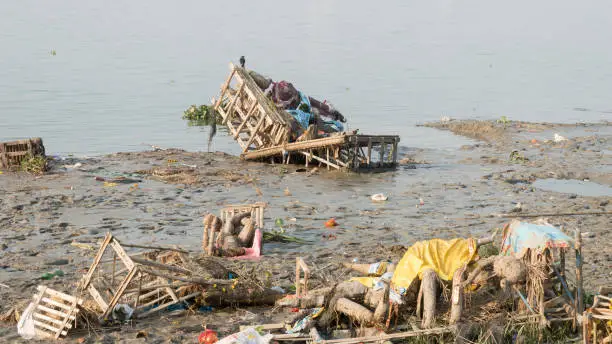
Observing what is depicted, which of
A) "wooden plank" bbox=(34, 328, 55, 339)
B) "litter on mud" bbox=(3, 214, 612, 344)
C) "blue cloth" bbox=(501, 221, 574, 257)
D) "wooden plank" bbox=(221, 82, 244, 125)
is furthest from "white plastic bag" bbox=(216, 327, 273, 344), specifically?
"wooden plank" bbox=(221, 82, 244, 125)

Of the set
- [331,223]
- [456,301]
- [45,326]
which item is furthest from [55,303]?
[331,223]

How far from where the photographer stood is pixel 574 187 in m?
16.0

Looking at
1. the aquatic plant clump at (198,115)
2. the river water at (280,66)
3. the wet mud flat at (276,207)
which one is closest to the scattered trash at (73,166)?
the wet mud flat at (276,207)

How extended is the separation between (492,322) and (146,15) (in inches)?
2262

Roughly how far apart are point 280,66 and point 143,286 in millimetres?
29281

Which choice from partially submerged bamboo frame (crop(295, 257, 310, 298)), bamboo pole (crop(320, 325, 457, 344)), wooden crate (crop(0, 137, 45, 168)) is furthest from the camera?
wooden crate (crop(0, 137, 45, 168))

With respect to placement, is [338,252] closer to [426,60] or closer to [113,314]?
[113,314]

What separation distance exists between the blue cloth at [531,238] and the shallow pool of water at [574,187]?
764cm

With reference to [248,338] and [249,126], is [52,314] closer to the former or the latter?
[248,338]

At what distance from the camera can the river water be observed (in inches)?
982

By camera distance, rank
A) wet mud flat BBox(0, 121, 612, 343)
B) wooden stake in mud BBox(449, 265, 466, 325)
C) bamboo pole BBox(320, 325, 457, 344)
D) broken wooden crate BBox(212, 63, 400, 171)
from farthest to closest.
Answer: broken wooden crate BBox(212, 63, 400, 171) → wet mud flat BBox(0, 121, 612, 343) → wooden stake in mud BBox(449, 265, 466, 325) → bamboo pole BBox(320, 325, 457, 344)

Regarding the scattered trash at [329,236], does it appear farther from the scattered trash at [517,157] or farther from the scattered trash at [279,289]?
the scattered trash at [517,157]

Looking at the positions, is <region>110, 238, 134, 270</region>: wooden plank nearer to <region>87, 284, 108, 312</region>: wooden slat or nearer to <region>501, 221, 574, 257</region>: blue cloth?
<region>87, 284, 108, 312</region>: wooden slat

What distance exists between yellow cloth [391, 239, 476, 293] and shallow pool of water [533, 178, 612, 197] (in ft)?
25.9
